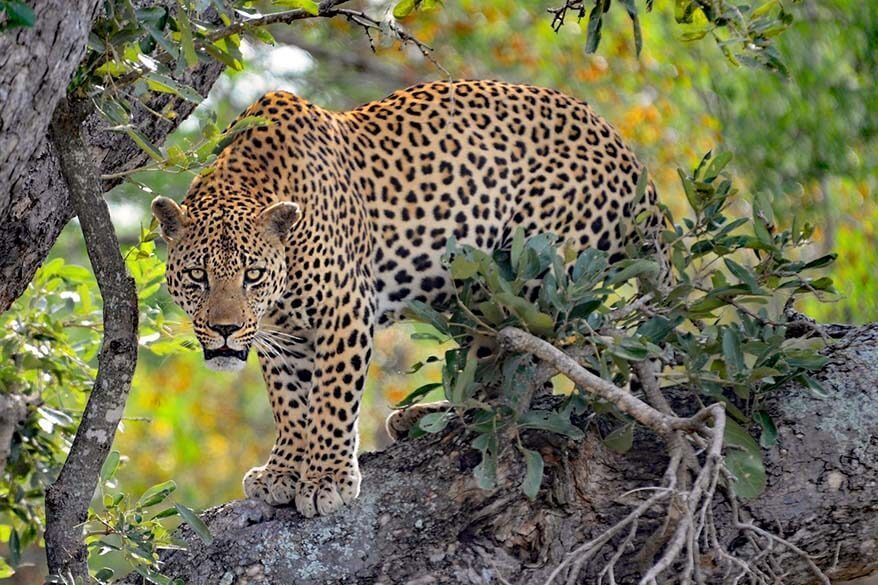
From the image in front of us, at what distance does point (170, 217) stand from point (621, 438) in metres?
2.25

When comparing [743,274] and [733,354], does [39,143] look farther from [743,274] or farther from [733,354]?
[743,274]

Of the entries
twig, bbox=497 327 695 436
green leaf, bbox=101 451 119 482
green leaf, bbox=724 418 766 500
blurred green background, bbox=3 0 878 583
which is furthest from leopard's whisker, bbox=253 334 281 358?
blurred green background, bbox=3 0 878 583

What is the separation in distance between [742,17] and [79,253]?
43.0 ft

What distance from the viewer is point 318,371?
6504mm

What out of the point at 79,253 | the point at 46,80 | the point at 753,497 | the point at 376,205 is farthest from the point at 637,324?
the point at 79,253

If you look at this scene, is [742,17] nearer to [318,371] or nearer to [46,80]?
[318,371]

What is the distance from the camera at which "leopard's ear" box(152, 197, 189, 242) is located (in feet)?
20.4

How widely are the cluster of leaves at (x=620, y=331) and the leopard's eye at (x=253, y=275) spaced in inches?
30.2

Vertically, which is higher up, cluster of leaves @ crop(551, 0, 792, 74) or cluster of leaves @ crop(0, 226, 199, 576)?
cluster of leaves @ crop(551, 0, 792, 74)

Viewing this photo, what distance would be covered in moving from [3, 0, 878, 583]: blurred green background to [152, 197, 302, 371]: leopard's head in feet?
10.8

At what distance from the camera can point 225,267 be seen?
622 cm

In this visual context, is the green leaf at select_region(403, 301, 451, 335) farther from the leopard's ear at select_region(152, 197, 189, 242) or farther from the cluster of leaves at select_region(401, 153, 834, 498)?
the leopard's ear at select_region(152, 197, 189, 242)

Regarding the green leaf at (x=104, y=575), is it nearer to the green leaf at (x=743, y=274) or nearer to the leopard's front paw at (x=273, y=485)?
the leopard's front paw at (x=273, y=485)

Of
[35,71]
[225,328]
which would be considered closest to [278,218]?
[225,328]
